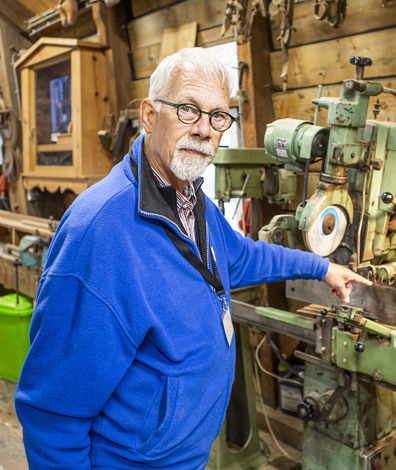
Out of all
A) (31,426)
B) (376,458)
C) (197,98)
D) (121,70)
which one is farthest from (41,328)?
(121,70)

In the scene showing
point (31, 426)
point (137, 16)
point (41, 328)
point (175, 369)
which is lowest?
point (31, 426)

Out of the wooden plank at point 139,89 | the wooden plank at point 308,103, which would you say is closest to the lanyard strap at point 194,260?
the wooden plank at point 308,103

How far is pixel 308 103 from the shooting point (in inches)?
89.0

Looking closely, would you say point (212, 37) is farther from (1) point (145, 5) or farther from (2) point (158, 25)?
(1) point (145, 5)

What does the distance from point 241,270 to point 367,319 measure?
0.40 metres

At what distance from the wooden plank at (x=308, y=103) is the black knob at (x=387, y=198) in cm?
48

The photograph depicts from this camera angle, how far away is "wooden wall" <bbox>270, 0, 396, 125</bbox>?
195cm

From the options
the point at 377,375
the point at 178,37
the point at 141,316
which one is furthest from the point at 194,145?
the point at 178,37

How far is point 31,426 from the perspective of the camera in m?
1.03

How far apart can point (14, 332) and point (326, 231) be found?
2.49 m

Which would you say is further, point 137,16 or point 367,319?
point 137,16

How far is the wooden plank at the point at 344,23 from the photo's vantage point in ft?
6.31

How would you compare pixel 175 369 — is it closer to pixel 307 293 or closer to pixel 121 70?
pixel 307 293

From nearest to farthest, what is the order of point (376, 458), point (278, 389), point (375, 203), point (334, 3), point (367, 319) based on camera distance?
point (367, 319), point (375, 203), point (376, 458), point (334, 3), point (278, 389)
